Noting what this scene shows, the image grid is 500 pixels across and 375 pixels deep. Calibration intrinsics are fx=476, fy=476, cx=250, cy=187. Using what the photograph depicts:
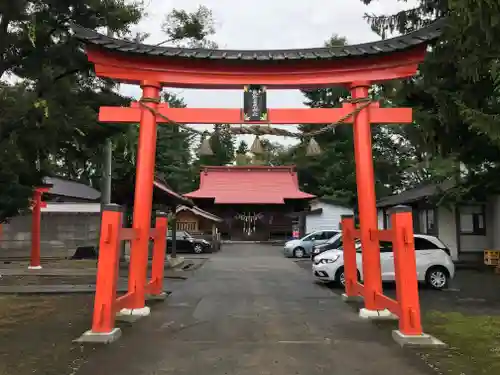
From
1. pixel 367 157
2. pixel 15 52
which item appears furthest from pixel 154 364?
pixel 15 52

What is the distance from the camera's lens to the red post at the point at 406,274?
23.2 feet

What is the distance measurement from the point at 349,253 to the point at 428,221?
1437 cm

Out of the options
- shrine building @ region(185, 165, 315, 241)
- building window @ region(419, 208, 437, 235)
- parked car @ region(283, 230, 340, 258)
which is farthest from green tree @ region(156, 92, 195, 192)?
building window @ region(419, 208, 437, 235)

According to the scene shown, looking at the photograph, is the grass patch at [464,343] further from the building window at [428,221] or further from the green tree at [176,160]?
the green tree at [176,160]

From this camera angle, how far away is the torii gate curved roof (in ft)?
30.2

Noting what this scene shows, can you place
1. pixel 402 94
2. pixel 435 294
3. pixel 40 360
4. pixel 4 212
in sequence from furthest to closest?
pixel 4 212 < pixel 435 294 < pixel 402 94 < pixel 40 360

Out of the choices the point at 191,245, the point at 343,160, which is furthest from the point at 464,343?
the point at 343,160

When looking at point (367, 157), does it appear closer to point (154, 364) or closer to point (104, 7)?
point (154, 364)

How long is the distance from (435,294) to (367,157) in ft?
17.9

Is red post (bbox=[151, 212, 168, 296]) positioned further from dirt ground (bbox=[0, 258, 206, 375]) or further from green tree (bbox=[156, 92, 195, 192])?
green tree (bbox=[156, 92, 195, 192])

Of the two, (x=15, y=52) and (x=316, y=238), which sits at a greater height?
(x=15, y=52)

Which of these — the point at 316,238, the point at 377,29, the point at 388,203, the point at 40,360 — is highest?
the point at 377,29

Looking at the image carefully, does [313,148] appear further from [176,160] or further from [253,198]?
[176,160]

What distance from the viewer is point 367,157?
9266mm
